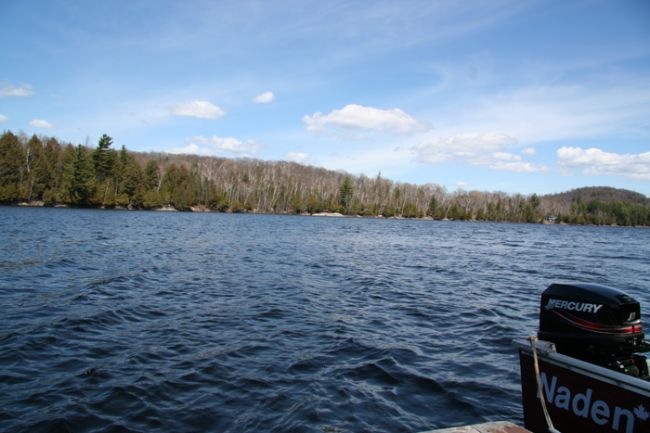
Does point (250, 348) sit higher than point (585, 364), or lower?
lower

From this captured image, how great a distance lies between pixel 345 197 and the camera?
154 metres

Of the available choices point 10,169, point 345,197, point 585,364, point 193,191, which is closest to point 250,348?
point 585,364

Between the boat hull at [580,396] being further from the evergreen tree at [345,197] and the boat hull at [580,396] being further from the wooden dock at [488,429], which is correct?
the evergreen tree at [345,197]

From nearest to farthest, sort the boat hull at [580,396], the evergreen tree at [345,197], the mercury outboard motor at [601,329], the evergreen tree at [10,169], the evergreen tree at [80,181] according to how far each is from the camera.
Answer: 1. the boat hull at [580,396]
2. the mercury outboard motor at [601,329]
3. the evergreen tree at [10,169]
4. the evergreen tree at [80,181]
5. the evergreen tree at [345,197]

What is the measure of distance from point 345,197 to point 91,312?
14424 cm

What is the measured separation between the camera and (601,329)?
4.81 m

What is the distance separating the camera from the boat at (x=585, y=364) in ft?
13.5

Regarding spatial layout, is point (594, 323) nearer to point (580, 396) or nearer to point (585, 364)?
point (585, 364)

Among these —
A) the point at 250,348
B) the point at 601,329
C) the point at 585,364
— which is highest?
the point at 601,329

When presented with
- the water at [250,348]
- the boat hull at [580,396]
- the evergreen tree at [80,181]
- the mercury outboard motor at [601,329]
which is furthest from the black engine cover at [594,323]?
the evergreen tree at [80,181]

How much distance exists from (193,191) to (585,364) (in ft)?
405

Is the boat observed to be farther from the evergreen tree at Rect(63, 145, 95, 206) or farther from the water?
the evergreen tree at Rect(63, 145, 95, 206)

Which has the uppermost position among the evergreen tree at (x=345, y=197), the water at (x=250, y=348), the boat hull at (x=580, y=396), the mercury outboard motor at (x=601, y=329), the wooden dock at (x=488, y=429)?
the evergreen tree at (x=345, y=197)

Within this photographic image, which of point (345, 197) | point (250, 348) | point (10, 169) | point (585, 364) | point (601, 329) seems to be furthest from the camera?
point (345, 197)
